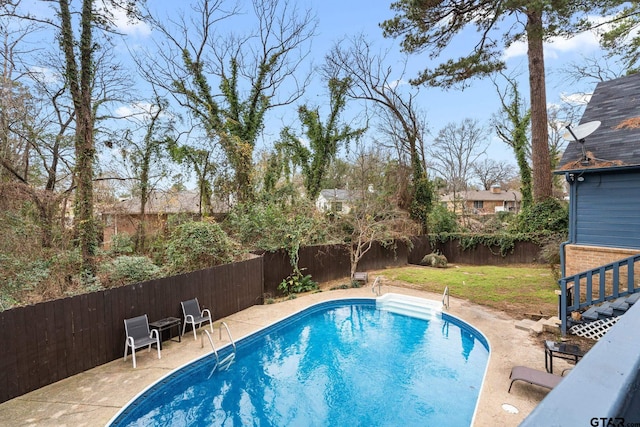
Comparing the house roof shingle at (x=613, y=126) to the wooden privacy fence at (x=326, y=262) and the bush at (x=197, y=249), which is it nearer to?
the wooden privacy fence at (x=326, y=262)

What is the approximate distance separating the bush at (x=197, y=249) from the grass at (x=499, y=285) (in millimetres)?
7268

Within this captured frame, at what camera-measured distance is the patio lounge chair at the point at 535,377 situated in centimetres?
489

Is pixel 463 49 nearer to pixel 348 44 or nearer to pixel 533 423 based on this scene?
pixel 348 44

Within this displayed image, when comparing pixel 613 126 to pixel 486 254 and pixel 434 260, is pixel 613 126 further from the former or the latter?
pixel 486 254

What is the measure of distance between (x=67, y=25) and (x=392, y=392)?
11.3m

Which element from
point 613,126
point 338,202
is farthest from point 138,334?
point 613,126

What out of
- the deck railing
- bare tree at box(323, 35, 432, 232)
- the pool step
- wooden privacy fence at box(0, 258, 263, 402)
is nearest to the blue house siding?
the deck railing

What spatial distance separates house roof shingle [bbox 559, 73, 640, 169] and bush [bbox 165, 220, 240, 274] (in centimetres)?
947

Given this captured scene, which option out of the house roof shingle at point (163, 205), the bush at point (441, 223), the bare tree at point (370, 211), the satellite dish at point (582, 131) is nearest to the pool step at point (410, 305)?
the bare tree at point (370, 211)

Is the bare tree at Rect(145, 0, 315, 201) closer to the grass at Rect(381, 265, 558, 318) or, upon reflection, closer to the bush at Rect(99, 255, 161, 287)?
the bush at Rect(99, 255, 161, 287)

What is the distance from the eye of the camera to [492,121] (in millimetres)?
22625

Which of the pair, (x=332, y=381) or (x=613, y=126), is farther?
(x=613, y=126)

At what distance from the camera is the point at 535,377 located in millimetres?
5062

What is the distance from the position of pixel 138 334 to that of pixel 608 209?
10916mm
